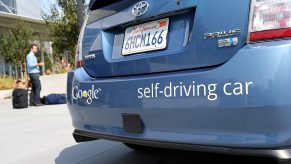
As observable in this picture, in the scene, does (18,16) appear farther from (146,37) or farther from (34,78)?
(146,37)

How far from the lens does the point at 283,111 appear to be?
202cm

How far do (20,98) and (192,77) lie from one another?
805cm

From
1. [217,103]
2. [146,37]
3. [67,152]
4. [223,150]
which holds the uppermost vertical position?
[146,37]

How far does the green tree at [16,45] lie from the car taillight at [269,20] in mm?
28441

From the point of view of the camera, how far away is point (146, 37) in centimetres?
272

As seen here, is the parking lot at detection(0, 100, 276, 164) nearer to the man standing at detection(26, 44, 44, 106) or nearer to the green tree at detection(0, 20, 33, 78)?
the man standing at detection(26, 44, 44, 106)

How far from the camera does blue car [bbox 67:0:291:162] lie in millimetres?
2072

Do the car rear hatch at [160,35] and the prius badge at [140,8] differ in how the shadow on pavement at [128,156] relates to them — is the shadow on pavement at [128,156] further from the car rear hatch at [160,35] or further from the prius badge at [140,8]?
the prius badge at [140,8]

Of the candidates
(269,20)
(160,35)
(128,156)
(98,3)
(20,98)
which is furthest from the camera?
(20,98)

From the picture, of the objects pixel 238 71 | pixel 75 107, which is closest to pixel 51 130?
pixel 75 107

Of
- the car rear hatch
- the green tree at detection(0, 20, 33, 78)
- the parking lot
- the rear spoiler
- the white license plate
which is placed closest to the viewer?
the car rear hatch

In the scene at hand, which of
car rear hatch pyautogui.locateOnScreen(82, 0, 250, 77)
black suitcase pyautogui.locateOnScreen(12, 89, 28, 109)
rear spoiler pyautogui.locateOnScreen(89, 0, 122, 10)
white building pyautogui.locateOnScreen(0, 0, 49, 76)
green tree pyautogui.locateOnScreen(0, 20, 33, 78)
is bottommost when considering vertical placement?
black suitcase pyautogui.locateOnScreen(12, 89, 28, 109)

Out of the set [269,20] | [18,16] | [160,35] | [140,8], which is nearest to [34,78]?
[140,8]

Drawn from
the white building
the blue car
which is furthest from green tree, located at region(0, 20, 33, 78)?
the blue car
